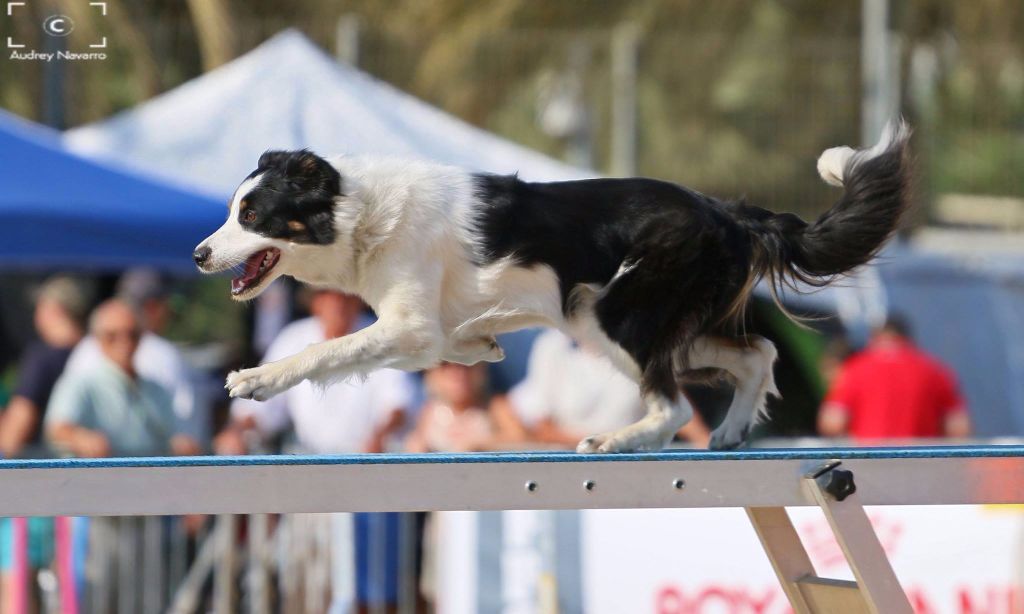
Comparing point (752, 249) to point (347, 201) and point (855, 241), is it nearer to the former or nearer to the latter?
point (855, 241)

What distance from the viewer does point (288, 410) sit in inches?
270

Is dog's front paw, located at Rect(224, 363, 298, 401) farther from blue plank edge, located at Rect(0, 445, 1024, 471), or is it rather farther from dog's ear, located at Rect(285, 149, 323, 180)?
dog's ear, located at Rect(285, 149, 323, 180)

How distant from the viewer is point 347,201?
2.81 metres

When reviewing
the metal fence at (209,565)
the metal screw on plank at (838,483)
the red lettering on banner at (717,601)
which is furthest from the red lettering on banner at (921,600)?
the metal screw on plank at (838,483)

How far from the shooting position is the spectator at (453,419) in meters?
6.54

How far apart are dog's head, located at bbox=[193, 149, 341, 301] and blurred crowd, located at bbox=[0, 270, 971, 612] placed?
3.29m

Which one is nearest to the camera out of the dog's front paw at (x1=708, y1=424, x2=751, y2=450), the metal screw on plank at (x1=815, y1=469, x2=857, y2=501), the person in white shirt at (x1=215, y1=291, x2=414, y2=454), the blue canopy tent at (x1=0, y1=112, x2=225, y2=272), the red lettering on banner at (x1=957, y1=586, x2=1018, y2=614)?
the metal screw on plank at (x1=815, y1=469, x2=857, y2=501)

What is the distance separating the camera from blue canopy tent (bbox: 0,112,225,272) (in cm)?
667

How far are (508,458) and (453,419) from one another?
12.9 feet

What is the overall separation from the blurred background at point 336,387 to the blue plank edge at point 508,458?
0.46 m

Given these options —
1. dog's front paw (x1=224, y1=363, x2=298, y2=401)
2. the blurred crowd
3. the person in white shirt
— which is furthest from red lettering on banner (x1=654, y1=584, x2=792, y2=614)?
dog's front paw (x1=224, y1=363, x2=298, y2=401)

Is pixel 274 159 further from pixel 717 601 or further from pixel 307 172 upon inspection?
pixel 717 601

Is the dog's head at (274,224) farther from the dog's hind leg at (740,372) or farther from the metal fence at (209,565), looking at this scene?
the metal fence at (209,565)

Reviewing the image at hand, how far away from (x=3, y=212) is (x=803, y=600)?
485 centimetres
